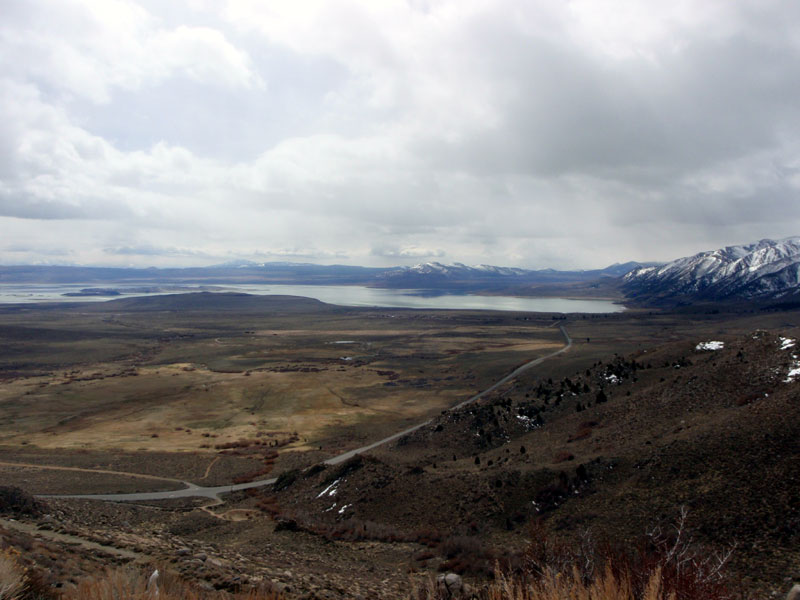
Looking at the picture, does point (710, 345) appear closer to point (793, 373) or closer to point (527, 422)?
point (793, 373)

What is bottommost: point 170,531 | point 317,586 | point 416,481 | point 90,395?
point 90,395

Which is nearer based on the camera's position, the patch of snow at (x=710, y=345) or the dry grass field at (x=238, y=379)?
the patch of snow at (x=710, y=345)

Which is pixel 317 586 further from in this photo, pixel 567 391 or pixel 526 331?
pixel 526 331

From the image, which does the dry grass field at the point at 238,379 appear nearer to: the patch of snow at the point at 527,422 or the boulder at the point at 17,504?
the patch of snow at the point at 527,422

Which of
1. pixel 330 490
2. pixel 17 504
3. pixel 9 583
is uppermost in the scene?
pixel 9 583

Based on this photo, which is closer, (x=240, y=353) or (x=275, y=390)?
(x=275, y=390)

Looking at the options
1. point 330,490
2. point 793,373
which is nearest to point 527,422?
point 793,373

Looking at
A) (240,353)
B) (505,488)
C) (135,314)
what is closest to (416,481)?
(505,488)

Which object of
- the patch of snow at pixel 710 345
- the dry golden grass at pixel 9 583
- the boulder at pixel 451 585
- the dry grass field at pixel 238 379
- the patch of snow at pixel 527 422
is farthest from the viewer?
the dry grass field at pixel 238 379

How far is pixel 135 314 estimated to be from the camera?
166 metres

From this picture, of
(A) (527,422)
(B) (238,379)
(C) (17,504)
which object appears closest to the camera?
(C) (17,504)

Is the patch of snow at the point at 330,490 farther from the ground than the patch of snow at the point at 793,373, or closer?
closer

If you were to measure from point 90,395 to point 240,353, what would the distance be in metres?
34.1

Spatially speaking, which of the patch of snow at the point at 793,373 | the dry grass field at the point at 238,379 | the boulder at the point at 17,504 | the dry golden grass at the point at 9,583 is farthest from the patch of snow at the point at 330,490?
the patch of snow at the point at 793,373
